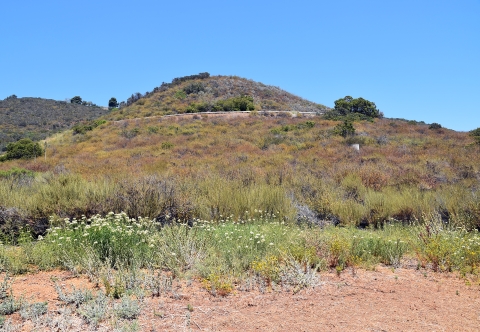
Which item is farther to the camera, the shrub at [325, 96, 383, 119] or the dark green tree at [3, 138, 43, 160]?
the shrub at [325, 96, 383, 119]

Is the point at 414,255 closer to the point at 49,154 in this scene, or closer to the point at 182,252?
the point at 182,252

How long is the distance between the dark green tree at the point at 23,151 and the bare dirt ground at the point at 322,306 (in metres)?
22.1

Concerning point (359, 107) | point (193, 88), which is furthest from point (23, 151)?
point (359, 107)

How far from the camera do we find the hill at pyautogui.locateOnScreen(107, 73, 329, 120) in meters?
43.5

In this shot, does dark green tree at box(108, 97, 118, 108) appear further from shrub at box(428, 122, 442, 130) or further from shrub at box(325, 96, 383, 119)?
shrub at box(428, 122, 442, 130)

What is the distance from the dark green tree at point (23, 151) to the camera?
2459 centimetres

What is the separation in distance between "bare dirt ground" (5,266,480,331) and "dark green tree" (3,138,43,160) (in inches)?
871

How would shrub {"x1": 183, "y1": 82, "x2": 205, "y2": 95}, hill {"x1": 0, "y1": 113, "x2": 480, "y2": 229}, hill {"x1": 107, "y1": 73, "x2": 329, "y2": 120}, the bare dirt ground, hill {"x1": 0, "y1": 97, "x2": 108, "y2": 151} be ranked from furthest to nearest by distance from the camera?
shrub {"x1": 183, "y1": 82, "x2": 205, "y2": 95}
hill {"x1": 0, "y1": 97, "x2": 108, "y2": 151}
hill {"x1": 107, "y1": 73, "x2": 329, "y2": 120}
hill {"x1": 0, "y1": 113, "x2": 480, "y2": 229}
the bare dirt ground

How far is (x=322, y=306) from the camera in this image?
4.32 m

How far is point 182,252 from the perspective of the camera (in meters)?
5.61

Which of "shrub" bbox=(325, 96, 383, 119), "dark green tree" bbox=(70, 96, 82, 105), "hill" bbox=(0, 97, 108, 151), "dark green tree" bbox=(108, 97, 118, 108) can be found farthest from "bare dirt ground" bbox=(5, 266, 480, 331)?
"dark green tree" bbox=(108, 97, 118, 108)

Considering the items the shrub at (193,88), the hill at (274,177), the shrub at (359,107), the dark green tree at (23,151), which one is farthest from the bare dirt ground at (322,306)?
the shrub at (193,88)

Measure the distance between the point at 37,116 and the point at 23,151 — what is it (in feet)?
120

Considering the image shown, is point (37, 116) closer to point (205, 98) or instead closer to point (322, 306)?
point (205, 98)
